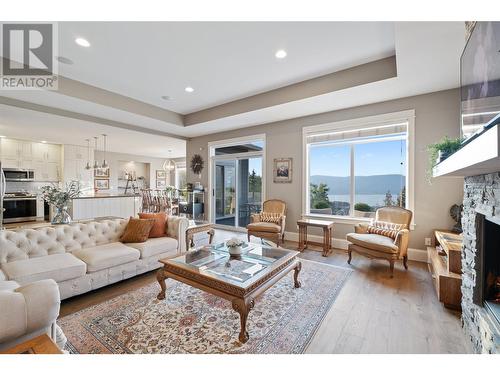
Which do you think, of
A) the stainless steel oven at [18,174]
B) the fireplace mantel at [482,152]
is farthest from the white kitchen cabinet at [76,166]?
the fireplace mantel at [482,152]

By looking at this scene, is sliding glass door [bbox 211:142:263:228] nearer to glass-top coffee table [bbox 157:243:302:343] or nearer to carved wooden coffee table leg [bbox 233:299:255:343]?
glass-top coffee table [bbox 157:243:302:343]

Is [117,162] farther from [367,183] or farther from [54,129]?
[367,183]

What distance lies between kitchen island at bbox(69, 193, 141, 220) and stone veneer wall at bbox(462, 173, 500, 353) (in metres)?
6.43

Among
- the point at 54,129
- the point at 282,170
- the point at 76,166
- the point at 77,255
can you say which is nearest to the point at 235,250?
the point at 77,255

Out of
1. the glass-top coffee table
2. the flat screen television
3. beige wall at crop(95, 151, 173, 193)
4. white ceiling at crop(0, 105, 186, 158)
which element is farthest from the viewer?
beige wall at crop(95, 151, 173, 193)

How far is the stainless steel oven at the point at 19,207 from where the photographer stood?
645cm

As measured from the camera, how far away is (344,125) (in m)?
4.23

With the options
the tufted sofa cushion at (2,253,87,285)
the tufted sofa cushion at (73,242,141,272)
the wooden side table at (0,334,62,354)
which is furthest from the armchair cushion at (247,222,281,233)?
the wooden side table at (0,334,62,354)

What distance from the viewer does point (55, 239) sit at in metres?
2.60

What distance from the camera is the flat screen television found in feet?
4.29
